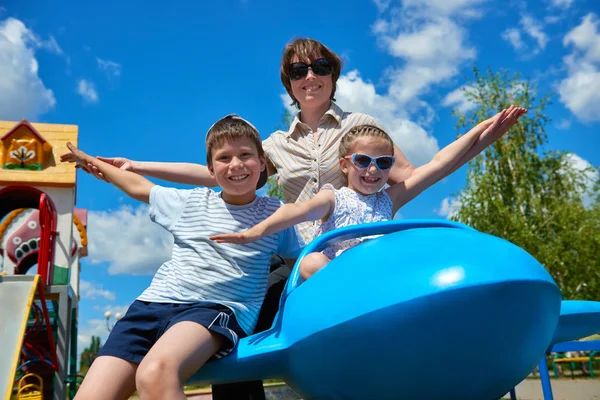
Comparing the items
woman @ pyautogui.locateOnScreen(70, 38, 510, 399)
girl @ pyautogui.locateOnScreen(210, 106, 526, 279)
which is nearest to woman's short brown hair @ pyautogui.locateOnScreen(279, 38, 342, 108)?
woman @ pyautogui.locateOnScreen(70, 38, 510, 399)

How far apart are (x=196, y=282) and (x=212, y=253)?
12cm

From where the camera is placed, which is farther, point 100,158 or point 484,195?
point 484,195

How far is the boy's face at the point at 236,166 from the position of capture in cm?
220

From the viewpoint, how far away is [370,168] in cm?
235

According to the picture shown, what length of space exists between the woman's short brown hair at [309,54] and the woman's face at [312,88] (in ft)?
0.10

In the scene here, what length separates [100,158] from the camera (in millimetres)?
2615

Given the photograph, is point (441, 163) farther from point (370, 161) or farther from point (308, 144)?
point (308, 144)

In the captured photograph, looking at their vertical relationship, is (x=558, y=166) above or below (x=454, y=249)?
above

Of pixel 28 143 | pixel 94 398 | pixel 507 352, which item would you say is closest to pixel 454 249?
pixel 507 352

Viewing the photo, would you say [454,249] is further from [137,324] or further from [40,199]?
[40,199]

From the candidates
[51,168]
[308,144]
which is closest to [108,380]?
[308,144]

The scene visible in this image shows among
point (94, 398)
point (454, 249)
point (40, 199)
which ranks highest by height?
point (40, 199)

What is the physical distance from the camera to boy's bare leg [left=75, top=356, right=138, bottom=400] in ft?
5.97

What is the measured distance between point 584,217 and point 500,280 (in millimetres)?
16148
